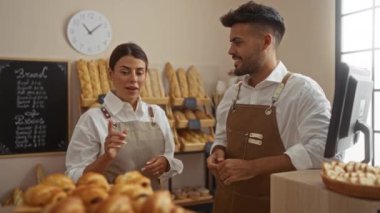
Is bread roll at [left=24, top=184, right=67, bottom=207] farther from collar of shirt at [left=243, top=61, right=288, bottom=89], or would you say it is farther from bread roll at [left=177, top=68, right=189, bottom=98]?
bread roll at [left=177, top=68, right=189, bottom=98]

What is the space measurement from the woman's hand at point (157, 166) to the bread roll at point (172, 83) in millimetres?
1634

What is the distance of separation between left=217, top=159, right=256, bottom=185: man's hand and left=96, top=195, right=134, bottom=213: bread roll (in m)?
0.80

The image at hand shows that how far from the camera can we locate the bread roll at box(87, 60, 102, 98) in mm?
3098

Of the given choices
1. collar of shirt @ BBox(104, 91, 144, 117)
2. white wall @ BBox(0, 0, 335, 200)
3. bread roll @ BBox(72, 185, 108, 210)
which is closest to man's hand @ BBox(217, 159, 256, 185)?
collar of shirt @ BBox(104, 91, 144, 117)

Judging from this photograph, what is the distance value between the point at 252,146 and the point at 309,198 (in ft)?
1.91

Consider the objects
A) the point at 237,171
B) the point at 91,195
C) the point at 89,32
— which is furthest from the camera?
the point at 89,32

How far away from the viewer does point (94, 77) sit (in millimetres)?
3148

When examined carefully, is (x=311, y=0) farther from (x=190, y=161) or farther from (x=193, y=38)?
(x=190, y=161)

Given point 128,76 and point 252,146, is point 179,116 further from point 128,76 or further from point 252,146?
point 252,146

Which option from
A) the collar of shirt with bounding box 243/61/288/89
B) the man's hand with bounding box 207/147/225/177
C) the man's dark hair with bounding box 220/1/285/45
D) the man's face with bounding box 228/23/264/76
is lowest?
the man's hand with bounding box 207/147/225/177

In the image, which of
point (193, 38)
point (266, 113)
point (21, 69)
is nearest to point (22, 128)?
point (21, 69)

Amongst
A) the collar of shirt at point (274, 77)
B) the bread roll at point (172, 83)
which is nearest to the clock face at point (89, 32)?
the bread roll at point (172, 83)

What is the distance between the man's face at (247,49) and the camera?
5.40 ft

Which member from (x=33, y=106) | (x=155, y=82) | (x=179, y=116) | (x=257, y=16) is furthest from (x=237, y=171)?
(x=33, y=106)
